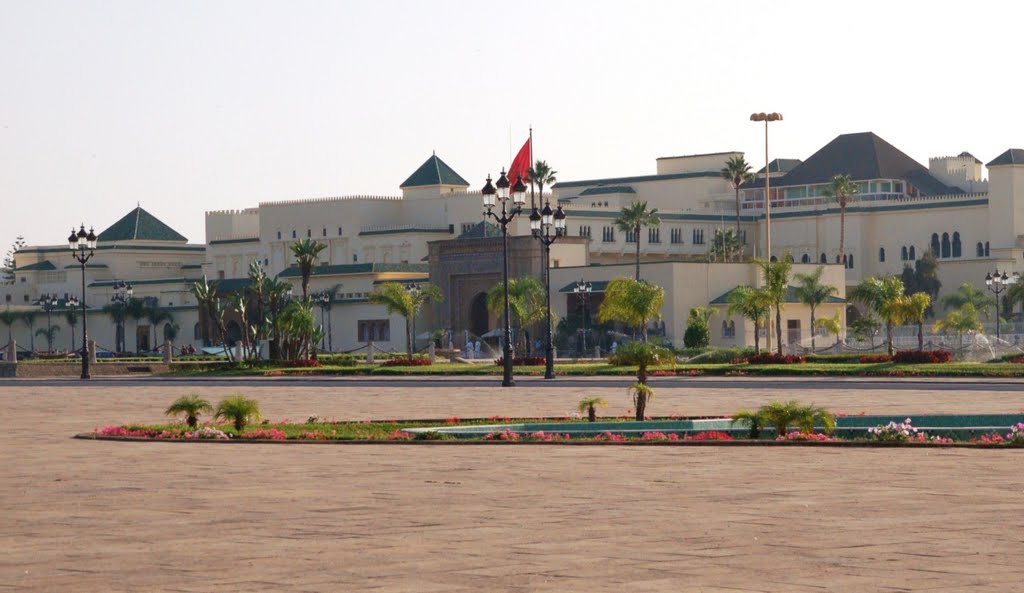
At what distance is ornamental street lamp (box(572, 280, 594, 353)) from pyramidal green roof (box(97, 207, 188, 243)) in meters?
42.4

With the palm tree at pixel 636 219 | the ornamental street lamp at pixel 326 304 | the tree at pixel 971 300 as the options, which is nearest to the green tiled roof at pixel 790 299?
the tree at pixel 971 300

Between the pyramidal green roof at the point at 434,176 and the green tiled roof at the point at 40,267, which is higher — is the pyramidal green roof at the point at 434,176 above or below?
above

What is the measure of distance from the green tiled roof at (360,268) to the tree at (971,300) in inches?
1028

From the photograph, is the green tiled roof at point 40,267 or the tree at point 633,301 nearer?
the tree at point 633,301

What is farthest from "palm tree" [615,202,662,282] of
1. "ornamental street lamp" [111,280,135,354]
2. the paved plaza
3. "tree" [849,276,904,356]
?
the paved plaza

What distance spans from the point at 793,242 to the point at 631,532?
3795 inches

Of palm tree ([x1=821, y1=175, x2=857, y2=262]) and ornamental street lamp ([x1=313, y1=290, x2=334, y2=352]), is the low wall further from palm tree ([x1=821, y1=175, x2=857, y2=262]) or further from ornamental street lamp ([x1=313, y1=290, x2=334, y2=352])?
palm tree ([x1=821, y1=175, x2=857, y2=262])

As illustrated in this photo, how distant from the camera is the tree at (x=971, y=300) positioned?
3430 inches

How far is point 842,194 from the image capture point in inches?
3912

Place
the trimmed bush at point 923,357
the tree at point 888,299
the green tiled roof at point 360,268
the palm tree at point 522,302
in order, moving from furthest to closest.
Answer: the green tiled roof at point 360,268
the palm tree at point 522,302
the tree at point 888,299
the trimmed bush at point 923,357

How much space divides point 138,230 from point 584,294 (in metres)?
44.1

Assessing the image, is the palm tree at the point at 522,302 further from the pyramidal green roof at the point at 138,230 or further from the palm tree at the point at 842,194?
the pyramidal green roof at the point at 138,230

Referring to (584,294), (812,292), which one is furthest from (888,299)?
(584,294)

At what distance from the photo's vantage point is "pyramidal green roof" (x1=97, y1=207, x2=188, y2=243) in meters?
111
